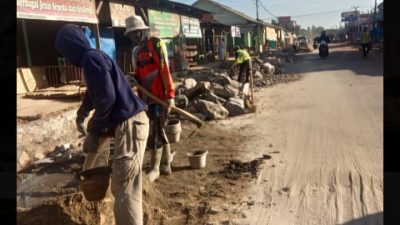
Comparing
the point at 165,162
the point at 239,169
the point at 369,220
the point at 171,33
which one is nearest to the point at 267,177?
the point at 239,169

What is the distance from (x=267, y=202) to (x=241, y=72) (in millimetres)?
7522

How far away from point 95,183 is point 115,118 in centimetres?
58

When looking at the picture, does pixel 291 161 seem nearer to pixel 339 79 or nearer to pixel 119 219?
pixel 119 219

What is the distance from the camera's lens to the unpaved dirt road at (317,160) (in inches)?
168

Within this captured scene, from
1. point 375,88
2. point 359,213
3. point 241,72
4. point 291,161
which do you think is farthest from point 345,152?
point 375,88

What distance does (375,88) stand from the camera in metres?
12.6

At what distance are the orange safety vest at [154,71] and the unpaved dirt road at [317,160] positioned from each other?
158 centimetres

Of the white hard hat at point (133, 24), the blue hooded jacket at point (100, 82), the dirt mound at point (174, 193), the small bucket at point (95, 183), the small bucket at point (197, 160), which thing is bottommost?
the dirt mound at point (174, 193)

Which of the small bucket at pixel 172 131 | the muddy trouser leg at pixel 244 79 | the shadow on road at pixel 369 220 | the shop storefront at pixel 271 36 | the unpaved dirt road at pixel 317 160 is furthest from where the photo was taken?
the shop storefront at pixel 271 36

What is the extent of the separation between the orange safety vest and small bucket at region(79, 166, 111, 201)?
1844 millimetres

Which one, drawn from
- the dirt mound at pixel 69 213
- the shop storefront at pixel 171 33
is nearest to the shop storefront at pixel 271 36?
the shop storefront at pixel 171 33

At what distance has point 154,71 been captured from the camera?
536cm

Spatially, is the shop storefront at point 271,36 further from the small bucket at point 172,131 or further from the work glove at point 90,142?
the work glove at point 90,142

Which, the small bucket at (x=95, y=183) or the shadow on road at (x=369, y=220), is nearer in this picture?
the small bucket at (x=95, y=183)
